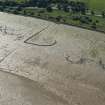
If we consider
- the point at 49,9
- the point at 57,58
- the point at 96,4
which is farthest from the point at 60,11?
the point at 57,58

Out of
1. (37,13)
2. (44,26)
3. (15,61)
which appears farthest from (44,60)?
(37,13)

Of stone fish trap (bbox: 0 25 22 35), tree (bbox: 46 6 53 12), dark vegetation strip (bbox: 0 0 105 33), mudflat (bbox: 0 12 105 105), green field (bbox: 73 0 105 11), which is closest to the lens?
mudflat (bbox: 0 12 105 105)

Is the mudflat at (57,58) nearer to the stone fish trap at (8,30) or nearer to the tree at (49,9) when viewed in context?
the stone fish trap at (8,30)

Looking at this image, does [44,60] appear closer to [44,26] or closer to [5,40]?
[5,40]

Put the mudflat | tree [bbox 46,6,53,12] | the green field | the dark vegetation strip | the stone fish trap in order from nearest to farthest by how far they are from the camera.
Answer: the mudflat
the stone fish trap
the dark vegetation strip
tree [bbox 46,6,53,12]
the green field

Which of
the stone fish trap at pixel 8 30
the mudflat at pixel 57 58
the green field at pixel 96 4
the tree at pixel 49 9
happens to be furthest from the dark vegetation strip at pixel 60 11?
the stone fish trap at pixel 8 30

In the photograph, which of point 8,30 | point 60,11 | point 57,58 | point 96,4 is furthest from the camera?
point 96,4

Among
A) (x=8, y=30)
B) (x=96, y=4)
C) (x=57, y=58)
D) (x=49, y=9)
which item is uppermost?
(x=96, y=4)

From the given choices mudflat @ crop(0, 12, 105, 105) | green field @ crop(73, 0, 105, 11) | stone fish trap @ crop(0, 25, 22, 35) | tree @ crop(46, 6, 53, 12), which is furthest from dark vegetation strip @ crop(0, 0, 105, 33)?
stone fish trap @ crop(0, 25, 22, 35)

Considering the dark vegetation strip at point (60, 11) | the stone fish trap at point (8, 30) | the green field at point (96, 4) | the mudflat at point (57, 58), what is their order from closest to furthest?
the mudflat at point (57, 58)
the stone fish trap at point (8, 30)
the dark vegetation strip at point (60, 11)
the green field at point (96, 4)

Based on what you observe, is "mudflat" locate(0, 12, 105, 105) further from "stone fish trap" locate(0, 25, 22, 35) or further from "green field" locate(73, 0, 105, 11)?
"green field" locate(73, 0, 105, 11)

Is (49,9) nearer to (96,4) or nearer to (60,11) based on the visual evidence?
(60,11)
